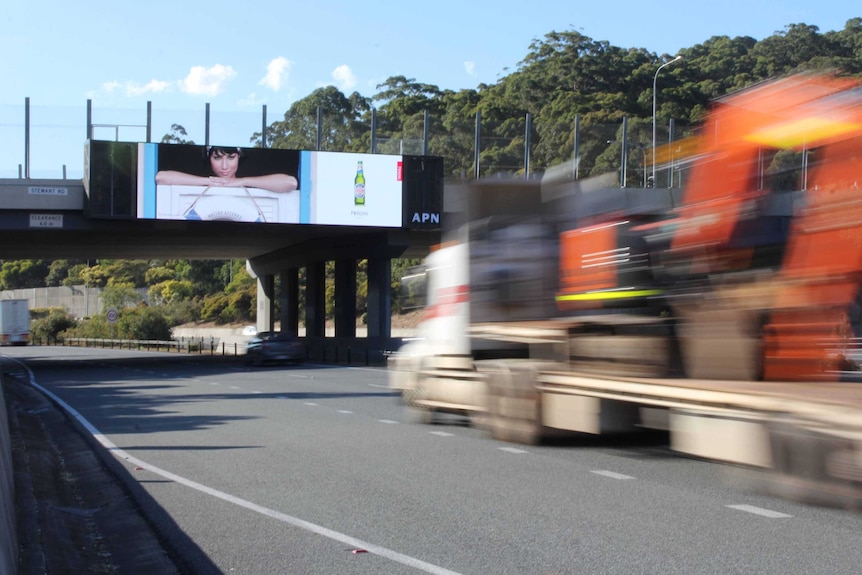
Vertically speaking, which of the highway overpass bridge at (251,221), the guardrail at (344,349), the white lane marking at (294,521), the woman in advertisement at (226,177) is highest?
the woman in advertisement at (226,177)

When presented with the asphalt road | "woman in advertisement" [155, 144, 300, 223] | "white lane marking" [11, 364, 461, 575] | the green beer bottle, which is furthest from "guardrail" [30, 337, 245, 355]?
"white lane marking" [11, 364, 461, 575]

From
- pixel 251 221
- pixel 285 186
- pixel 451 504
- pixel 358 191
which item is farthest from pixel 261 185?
pixel 451 504

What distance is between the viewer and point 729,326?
9.59 metres

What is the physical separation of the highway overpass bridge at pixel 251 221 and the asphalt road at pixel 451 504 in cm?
2258

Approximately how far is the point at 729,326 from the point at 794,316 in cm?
75

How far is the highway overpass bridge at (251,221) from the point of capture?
123ft

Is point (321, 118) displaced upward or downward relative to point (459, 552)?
upward

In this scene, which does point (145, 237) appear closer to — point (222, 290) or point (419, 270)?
point (419, 270)

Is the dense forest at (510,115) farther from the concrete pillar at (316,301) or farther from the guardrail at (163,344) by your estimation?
the concrete pillar at (316,301)

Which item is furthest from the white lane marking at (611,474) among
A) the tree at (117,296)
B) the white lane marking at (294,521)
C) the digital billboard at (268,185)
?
the tree at (117,296)

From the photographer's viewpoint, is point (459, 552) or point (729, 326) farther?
point (729, 326)

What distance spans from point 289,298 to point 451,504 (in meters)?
49.3

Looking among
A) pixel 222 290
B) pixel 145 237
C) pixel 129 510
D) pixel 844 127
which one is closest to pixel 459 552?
pixel 129 510

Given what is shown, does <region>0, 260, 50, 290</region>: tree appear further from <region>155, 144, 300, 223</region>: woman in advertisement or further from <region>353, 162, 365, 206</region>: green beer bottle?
<region>353, 162, 365, 206</region>: green beer bottle
